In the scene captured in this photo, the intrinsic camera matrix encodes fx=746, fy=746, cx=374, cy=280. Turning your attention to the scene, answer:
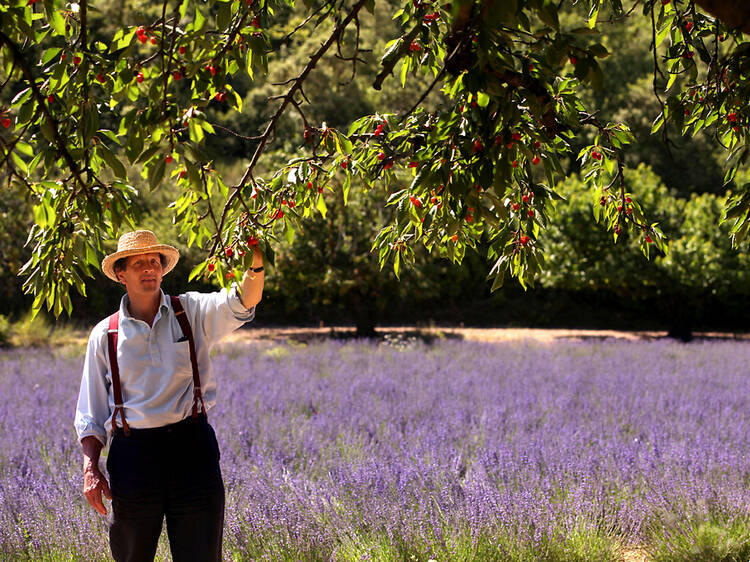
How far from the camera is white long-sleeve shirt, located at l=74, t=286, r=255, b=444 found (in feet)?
9.07

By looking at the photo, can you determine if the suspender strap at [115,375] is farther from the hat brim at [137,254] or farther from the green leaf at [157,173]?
the green leaf at [157,173]

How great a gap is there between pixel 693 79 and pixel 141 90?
2101 millimetres

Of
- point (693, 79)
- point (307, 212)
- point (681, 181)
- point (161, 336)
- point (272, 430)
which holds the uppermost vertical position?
point (681, 181)

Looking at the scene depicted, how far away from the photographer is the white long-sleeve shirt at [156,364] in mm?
2764

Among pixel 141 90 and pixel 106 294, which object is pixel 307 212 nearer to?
pixel 141 90

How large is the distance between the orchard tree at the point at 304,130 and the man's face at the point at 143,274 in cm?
37

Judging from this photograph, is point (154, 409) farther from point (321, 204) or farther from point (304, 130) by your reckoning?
point (304, 130)

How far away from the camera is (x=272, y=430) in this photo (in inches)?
217

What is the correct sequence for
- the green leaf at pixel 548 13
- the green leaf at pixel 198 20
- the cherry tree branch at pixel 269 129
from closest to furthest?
the green leaf at pixel 548 13 → the green leaf at pixel 198 20 → the cherry tree branch at pixel 269 129

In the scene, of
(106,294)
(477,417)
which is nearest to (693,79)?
(477,417)

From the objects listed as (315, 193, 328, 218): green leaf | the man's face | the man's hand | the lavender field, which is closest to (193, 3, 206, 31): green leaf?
(315, 193, 328, 218): green leaf

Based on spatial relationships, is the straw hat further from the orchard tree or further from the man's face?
the orchard tree

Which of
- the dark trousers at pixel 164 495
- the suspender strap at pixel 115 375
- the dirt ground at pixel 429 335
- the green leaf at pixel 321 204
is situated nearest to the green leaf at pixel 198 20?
the green leaf at pixel 321 204

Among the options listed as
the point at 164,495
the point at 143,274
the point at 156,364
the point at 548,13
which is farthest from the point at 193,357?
the point at 548,13
